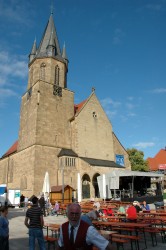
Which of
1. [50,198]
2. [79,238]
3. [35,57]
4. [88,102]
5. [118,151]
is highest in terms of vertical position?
[35,57]

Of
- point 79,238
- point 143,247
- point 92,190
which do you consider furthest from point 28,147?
point 79,238

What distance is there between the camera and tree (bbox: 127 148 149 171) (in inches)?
1736

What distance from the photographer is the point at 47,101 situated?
101 feet

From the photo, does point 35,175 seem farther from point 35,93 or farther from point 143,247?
point 143,247

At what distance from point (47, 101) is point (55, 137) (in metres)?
4.77

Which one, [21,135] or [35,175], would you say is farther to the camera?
[21,135]

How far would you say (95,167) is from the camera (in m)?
28.8

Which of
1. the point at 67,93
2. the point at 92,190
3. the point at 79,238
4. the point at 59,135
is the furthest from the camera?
the point at 67,93

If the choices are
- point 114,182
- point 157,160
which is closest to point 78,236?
point 114,182

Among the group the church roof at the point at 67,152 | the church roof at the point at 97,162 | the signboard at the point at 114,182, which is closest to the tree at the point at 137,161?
the church roof at the point at 97,162

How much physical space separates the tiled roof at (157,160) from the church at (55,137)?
20774 mm

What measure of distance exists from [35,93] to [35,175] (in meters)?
10.7

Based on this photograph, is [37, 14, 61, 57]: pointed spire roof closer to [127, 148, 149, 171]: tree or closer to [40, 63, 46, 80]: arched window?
[40, 63, 46, 80]: arched window

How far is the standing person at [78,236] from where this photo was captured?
8.30ft
